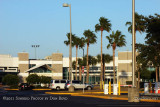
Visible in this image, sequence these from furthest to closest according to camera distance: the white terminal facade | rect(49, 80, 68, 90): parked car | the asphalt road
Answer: the white terminal facade < rect(49, 80, 68, 90): parked car < the asphalt road

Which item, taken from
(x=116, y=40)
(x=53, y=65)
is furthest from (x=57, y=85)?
(x=53, y=65)

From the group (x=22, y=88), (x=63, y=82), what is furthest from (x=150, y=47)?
(x=22, y=88)

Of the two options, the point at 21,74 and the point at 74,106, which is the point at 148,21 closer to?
the point at 74,106

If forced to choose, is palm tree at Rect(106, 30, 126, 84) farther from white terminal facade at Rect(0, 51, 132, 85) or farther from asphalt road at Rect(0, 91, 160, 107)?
asphalt road at Rect(0, 91, 160, 107)

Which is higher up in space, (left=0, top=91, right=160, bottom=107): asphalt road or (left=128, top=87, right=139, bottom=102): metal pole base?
(left=128, top=87, right=139, bottom=102): metal pole base

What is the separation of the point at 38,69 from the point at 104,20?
31.5 metres

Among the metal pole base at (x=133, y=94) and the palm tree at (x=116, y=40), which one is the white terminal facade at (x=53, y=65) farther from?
the metal pole base at (x=133, y=94)

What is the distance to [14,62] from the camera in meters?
116

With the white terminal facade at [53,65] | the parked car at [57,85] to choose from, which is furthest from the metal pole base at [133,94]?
the white terminal facade at [53,65]

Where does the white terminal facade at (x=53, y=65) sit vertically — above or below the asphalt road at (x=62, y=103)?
above

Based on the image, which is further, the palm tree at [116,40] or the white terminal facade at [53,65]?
the white terminal facade at [53,65]

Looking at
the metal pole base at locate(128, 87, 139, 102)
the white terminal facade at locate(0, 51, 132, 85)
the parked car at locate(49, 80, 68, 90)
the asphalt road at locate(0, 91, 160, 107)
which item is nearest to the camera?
the asphalt road at locate(0, 91, 160, 107)

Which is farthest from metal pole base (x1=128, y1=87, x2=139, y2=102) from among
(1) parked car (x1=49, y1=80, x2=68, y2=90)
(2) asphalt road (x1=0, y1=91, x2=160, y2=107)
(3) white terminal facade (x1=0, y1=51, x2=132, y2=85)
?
(3) white terminal facade (x1=0, y1=51, x2=132, y2=85)

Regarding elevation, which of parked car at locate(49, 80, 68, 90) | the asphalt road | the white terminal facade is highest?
the white terminal facade
